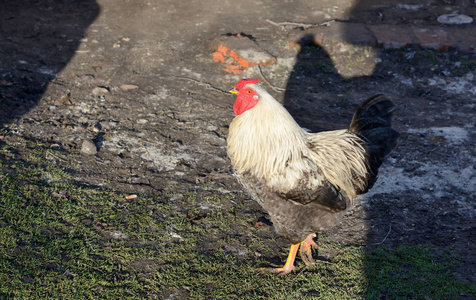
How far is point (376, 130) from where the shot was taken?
13.3ft

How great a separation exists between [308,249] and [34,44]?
19.1ft

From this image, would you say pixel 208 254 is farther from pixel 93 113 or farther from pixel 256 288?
pixel 93 113

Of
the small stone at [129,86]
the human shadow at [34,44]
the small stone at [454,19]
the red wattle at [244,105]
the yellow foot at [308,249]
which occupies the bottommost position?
the human shadow at [34,44]

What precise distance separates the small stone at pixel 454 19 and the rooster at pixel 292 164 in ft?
18.6

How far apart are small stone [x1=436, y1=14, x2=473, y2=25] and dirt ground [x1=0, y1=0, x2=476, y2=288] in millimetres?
281

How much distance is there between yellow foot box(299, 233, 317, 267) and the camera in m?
4.05

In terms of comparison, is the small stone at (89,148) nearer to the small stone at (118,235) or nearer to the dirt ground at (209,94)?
the dirt ground at (209,94)

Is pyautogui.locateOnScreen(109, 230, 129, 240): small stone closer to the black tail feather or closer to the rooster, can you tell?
the rooster

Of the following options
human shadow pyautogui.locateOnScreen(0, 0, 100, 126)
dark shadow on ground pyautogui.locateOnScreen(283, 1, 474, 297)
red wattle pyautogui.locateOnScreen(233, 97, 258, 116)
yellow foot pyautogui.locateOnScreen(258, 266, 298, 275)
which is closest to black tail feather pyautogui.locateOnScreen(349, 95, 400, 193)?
dark shadow on ground pyautogui.locateOnScreen(283, 1, 474, 297)

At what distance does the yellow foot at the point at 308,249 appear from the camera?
13.3ft

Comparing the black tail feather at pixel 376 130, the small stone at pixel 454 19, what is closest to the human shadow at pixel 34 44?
the black tail feather at pixel 376 130

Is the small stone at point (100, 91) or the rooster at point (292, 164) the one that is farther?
the small stone at point (100, 91)

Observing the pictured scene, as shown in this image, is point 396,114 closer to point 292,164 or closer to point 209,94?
point 209,94

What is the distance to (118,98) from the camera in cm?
623
